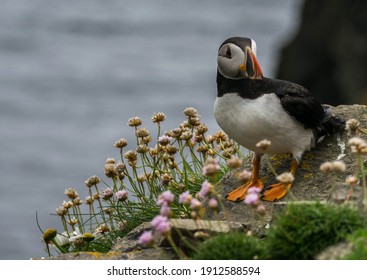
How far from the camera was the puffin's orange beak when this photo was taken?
21.0ft

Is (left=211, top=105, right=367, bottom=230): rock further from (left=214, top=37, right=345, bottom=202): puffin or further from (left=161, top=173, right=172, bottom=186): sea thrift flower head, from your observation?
(left=161, top=173, right=172, bottom=186): sea thrift flower head

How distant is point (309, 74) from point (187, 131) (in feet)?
51.5

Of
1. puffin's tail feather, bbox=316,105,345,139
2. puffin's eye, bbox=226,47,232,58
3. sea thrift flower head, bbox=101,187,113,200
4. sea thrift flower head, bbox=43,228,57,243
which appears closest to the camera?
sea thrift flower head, bbox=43,228,57,243

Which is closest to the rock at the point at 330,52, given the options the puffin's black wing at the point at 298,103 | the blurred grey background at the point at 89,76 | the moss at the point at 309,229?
the blurred grey background at the point at 89,76

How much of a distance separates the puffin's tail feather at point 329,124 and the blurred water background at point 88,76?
39.0 ft

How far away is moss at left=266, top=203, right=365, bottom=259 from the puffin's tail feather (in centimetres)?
224

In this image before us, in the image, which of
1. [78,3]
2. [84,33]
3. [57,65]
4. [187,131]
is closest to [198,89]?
[57,65]

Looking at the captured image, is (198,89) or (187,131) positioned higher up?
(187,131)

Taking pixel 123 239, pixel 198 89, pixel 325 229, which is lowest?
pixel 198 89

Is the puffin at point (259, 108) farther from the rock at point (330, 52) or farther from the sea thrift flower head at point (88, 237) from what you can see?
the rock at point (330, 52)

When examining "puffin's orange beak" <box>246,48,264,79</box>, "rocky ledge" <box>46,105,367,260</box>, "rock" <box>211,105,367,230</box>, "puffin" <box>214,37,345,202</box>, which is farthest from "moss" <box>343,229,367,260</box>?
"puffin's orange beak" <box>246,48,264,79</box>

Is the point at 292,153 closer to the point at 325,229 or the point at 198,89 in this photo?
the point at 325,229

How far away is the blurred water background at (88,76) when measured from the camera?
23781 millimetres

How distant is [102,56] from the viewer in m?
37.6
